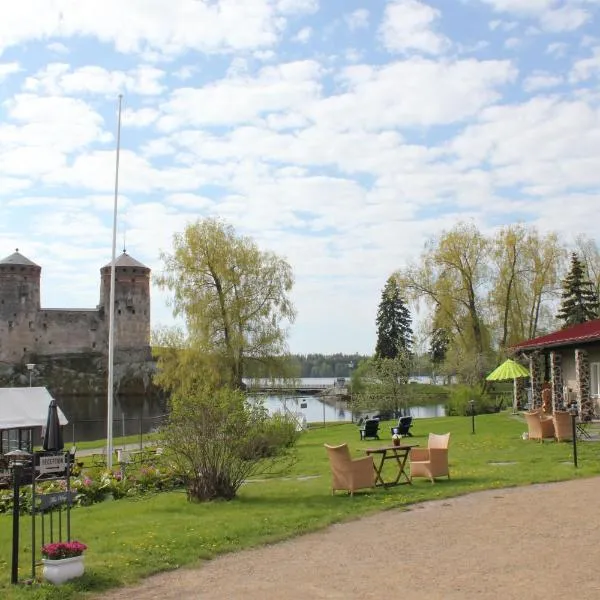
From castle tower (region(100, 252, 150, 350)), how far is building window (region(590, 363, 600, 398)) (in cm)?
6665

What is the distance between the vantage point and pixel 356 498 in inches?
452

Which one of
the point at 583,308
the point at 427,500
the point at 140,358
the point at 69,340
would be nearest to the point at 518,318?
the point at 583,308

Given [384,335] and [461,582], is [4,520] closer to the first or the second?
[461,582]

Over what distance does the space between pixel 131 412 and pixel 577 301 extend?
42.1m

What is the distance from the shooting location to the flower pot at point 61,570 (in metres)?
6.95

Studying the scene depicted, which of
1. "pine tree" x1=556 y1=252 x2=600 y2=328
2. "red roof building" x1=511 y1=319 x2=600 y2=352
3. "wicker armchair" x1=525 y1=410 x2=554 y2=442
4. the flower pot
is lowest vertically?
the flower pot

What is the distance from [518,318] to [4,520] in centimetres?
3118

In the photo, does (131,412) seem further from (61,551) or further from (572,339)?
(61,551)

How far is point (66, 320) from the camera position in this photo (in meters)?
89.6

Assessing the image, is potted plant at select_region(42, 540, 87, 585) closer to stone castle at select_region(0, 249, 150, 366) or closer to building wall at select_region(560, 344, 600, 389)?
building wall at select_region(560, 344, 600, 389)

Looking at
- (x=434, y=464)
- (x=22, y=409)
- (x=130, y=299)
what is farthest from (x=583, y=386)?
(x=130, y=299)

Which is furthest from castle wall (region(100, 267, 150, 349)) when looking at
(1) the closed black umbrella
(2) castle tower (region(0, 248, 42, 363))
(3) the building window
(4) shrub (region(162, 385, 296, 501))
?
(4) shrub (region(162, 385, 296, 501))

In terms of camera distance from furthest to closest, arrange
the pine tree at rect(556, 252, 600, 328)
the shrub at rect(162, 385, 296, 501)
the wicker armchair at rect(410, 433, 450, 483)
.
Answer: the pine tree at rect(556, 252, 600, 328), the wicker armchair at rect(410, 433, 450, 483), the shrub at rect(162, 385, 296, 501)

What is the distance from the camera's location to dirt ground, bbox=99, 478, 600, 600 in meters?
6.41
